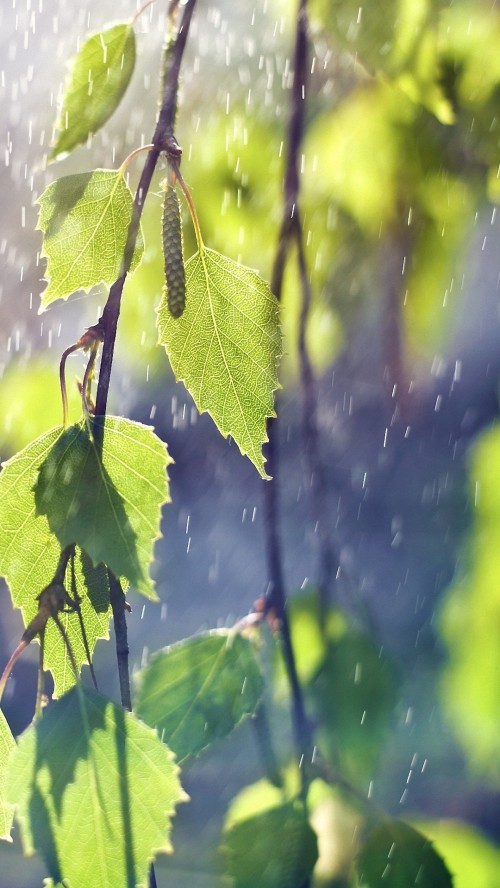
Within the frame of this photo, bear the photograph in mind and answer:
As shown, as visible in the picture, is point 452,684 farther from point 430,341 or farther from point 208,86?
point 208,86

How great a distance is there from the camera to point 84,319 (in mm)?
283

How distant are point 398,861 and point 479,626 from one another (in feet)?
0.25

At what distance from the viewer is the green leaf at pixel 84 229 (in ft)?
0.46

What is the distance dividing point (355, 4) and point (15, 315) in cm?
16

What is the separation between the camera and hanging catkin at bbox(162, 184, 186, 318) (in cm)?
14

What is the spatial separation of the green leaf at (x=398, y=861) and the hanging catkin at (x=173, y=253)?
0.17m

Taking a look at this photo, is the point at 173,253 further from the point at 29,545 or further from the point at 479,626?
the point at 479,626

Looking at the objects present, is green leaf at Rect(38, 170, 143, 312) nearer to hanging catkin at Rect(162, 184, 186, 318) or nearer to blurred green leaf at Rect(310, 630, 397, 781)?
hanging catkin at Rect(162, 184, 186, 318)

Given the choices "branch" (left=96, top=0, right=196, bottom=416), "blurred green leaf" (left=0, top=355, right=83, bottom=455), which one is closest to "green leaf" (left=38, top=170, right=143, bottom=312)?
"branch" (left=96, top=0, right=196, bottom=416)

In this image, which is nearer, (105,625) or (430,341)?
(105,625)

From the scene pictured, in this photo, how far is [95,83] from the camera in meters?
0.16

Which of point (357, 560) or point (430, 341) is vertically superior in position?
point (430, 341)

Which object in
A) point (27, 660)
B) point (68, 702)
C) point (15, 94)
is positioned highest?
point (15, 94)

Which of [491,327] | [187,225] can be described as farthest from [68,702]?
[491,327]
